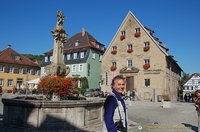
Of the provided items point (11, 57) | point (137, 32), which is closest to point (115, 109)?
point (137, 32)

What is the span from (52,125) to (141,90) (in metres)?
24.5

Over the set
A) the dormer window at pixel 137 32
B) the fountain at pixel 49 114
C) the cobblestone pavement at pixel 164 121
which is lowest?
the cobblestone pavement at pixel 164 121

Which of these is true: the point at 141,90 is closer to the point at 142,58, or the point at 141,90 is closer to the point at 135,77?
the point at 135,77

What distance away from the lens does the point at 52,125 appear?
6426 millimetres

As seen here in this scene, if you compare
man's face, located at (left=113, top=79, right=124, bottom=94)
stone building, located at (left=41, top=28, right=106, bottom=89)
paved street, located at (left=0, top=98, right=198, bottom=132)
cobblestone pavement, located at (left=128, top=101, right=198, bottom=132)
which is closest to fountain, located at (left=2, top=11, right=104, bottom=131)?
paved street, located at (left=0, top=98, right=198, bottom=132)

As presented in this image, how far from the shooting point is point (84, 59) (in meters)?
37.8

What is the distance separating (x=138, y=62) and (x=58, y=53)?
22379mm

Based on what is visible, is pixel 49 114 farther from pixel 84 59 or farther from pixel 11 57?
pixel 11 57

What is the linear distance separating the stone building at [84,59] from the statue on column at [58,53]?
2687cm

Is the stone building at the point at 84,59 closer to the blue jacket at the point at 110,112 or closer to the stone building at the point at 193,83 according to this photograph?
the stone building at the point at 193,83

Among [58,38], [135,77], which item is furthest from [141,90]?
[58,38]

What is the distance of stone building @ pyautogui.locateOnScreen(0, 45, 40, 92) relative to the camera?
133 feet

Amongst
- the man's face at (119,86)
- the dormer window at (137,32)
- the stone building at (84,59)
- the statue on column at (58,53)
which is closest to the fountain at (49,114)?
the statue on column at (58,53)

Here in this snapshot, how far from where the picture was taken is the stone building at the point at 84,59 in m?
37.8
